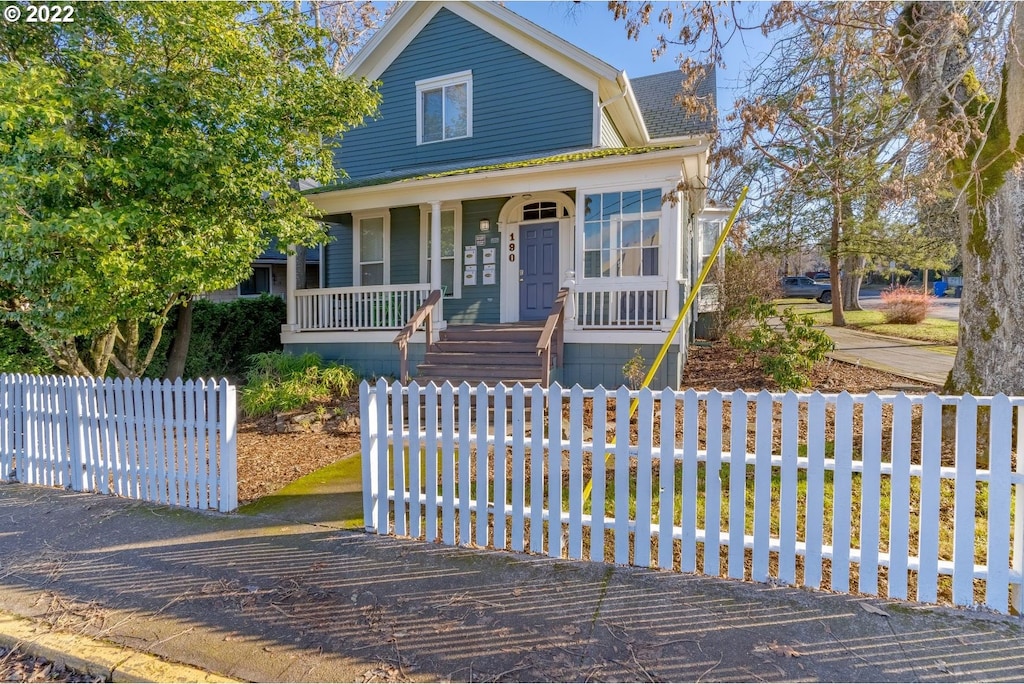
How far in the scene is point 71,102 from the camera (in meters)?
5.54

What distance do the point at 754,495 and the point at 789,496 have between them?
35 centimetres

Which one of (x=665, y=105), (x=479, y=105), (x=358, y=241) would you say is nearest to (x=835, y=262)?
(x=665, y=105)

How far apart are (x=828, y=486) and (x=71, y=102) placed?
26.5ft

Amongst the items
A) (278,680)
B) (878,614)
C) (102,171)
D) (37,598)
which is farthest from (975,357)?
(102,171)

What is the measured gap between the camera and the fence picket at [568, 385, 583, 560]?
3.55 m

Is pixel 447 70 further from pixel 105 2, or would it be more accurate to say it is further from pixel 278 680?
pixel 278 680

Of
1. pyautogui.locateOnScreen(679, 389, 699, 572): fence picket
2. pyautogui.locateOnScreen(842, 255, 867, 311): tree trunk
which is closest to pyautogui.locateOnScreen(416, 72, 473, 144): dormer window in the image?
pyautogui.locateOnScreen(679, 389, 699, 572): fence picket

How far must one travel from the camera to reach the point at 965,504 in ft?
9.77

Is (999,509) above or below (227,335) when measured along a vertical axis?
below

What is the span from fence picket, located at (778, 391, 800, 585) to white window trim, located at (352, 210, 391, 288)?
10760 mm

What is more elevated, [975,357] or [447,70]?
[447,70]

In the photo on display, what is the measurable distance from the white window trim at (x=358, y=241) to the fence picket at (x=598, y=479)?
32.8ft

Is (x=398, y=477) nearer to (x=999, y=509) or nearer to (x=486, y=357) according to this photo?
(x=999, y=509)

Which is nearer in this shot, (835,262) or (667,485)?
(667,485)
